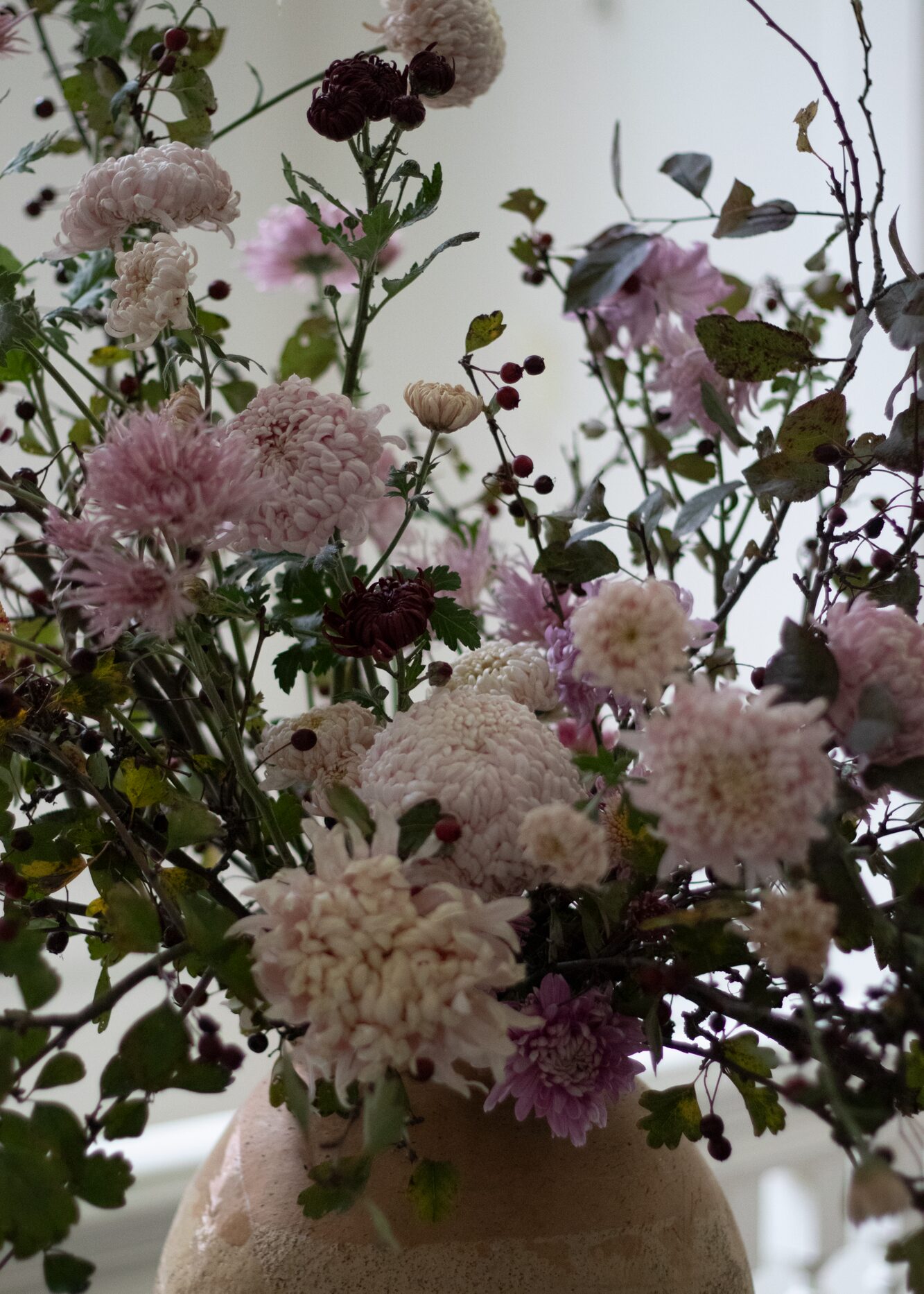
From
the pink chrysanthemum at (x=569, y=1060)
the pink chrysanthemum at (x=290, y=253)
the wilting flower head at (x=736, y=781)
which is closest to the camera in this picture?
the wilting flower head at (x=736, y=781)

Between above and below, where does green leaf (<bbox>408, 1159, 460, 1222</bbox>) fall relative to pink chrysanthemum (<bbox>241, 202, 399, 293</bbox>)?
below

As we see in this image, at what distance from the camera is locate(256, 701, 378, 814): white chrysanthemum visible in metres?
0.38

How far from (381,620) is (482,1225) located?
0.19m

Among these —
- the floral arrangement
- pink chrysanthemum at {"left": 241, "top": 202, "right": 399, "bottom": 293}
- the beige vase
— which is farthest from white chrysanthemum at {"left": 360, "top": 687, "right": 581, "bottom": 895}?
pink chrysanthemum at {"left": 241, "top": 202, "right": 399, "bottom": 293}

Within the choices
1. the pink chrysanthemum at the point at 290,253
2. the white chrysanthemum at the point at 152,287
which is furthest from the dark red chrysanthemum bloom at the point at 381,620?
the pink chrysanthemum at the point at 290,253

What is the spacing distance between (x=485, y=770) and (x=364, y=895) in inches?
2.3

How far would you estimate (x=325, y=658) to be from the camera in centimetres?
42

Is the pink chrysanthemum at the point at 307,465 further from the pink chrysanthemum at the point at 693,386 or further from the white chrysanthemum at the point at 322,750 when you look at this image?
the pink chrysanthemum at the point at 693,386

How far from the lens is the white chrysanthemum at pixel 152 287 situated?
0.36m

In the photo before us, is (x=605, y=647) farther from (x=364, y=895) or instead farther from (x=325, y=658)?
(x=325, y=658)

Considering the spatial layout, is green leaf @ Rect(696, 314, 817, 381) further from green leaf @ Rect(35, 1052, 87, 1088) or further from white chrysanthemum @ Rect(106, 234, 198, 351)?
green leaf @ Rect(35, 1052, 87, 1088)

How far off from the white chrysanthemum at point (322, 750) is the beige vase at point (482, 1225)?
0.11 m

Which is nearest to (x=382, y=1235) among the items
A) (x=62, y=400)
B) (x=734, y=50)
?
(x=62, y=400)

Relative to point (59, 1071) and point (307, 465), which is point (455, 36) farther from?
point (59, 1071)
